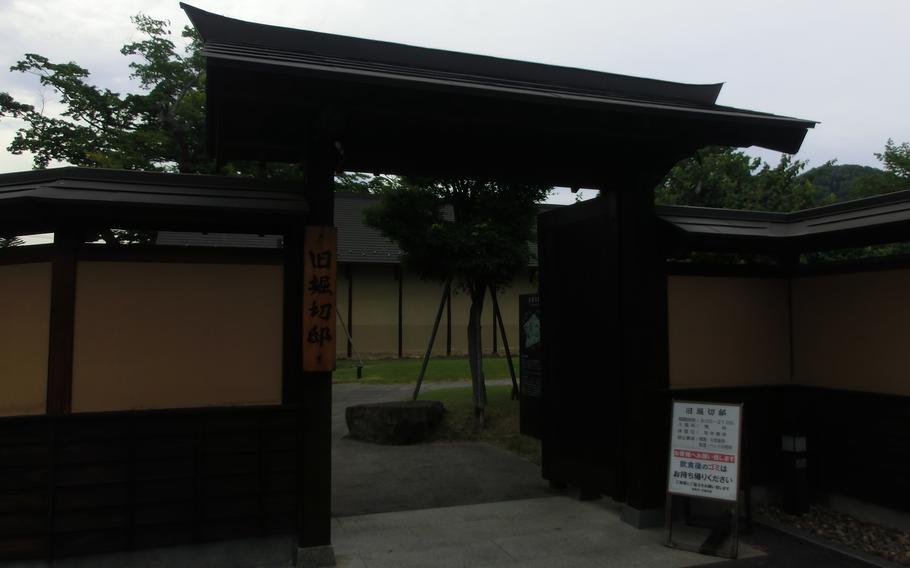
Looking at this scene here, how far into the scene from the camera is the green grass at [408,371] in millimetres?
17094

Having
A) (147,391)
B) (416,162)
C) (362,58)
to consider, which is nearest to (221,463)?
(147,391)

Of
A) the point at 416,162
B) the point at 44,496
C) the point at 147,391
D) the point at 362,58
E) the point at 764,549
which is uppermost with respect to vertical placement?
the point at 362,58

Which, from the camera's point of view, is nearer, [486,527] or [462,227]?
[486,527]

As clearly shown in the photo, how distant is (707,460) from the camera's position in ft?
18.4

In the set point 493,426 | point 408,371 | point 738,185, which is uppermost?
point 738,185

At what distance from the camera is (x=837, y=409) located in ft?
21.5

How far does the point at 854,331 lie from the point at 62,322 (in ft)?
24.1

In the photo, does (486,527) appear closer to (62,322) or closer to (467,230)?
(62,322)

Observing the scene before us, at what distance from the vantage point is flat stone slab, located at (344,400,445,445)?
10375mm

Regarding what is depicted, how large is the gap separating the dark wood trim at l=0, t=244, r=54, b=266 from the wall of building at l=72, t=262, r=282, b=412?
0.24 meters

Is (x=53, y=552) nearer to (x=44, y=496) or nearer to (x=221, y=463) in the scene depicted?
(x=44, y=496)

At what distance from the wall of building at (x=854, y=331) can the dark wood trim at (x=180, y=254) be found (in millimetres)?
5704

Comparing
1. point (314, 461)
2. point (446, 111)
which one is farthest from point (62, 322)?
point (446, 111)

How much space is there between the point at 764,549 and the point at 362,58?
5.70 meters
